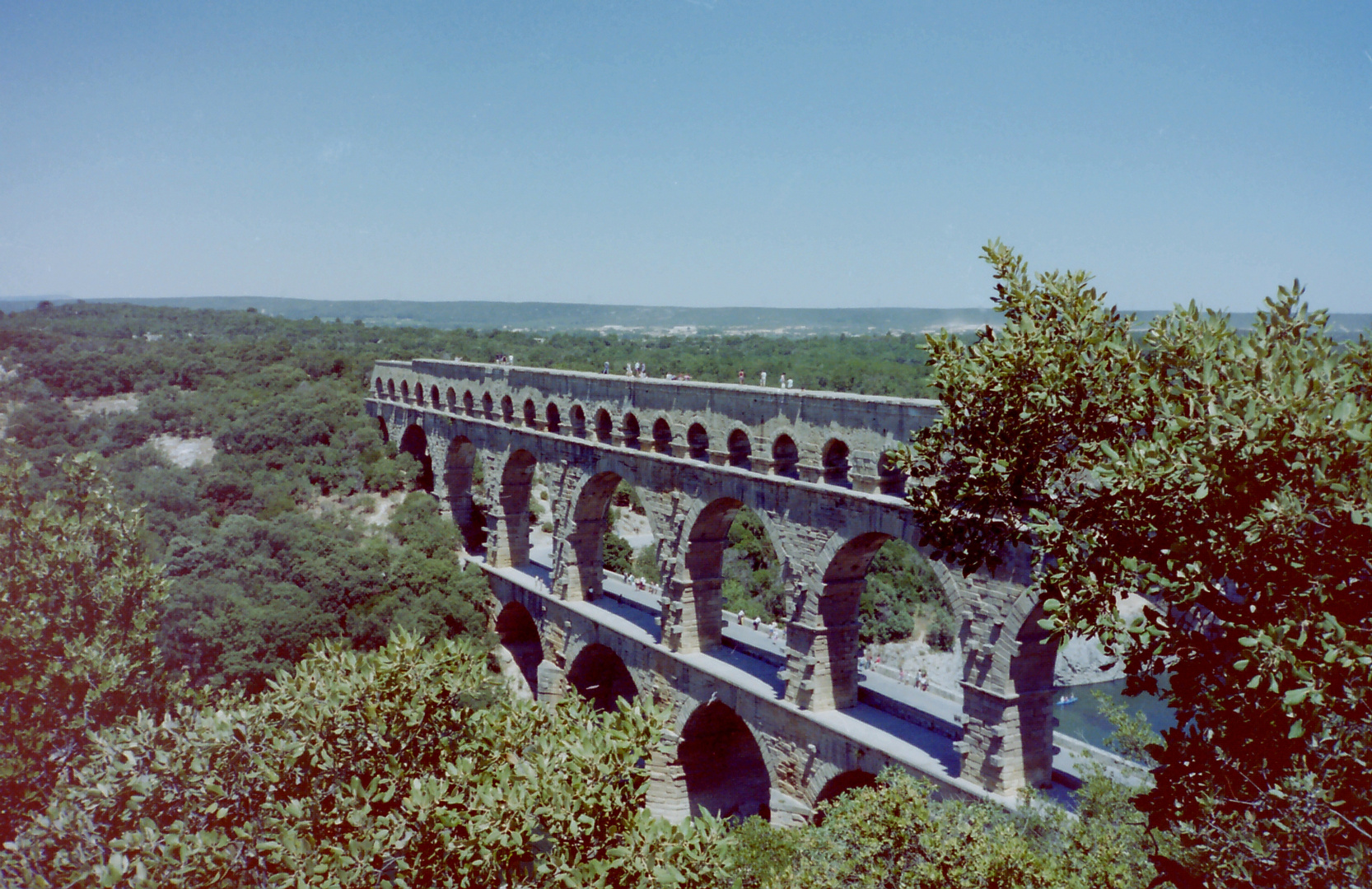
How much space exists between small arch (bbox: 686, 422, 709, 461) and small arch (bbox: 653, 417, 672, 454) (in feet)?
2.64

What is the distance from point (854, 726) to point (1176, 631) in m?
10.4

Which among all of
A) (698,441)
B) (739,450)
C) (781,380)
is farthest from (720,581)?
(781,380)

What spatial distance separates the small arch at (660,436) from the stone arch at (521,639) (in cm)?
855

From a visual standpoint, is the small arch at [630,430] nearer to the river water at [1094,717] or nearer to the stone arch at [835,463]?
the stone arch at [835,463]

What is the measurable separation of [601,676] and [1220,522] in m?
20.0

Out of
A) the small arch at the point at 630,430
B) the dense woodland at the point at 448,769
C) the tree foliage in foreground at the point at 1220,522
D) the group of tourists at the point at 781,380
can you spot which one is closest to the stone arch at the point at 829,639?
the group of tourists at the point at 781,380

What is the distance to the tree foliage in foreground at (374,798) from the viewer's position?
23.9 feet

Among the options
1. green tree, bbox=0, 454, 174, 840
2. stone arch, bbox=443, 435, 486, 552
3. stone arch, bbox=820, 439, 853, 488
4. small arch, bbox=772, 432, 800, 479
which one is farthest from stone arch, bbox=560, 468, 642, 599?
green tree, bbox=0, 454, 174, 840

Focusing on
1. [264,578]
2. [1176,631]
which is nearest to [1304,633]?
[1176,631]

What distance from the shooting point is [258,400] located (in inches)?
1676

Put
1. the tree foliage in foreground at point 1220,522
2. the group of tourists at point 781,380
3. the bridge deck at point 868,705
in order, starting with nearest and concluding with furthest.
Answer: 1. the tree foliage in foreground at point 1220,522
2. the bridge deck at point 868,705
3. the group of tourists at point 781,380

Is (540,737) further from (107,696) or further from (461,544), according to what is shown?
(461,544)

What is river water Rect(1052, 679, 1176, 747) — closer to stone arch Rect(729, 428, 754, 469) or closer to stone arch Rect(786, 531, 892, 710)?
stone arch Rect(786, 531, 892, 710)

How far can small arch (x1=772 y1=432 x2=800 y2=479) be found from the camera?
681 inches
